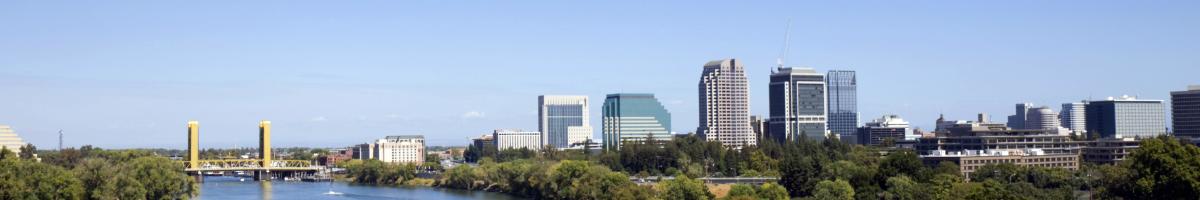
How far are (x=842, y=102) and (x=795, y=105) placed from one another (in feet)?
52.5

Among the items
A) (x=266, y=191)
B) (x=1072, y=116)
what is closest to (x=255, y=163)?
(x=266, y=191)

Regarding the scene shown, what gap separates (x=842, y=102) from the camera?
170 metres

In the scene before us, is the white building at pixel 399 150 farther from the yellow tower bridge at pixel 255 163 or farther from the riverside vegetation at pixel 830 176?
the riverside vegetation at pixel 830 176

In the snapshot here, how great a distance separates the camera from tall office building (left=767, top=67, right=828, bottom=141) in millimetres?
155750

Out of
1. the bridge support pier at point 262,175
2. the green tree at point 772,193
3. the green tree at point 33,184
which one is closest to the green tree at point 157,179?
the green tree at point 33,184

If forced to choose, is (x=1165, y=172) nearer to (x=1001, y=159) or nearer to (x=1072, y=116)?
(x=1001, y=159)

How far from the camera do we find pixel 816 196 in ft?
177

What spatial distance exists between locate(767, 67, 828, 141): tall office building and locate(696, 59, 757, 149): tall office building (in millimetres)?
6843

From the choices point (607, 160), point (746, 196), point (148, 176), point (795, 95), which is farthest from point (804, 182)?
point (795, 95)

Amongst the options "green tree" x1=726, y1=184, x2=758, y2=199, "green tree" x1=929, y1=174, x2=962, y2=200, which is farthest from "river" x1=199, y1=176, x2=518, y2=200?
"green tree" x1=929, y1=174, x2=962, y2=200

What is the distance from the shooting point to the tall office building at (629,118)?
169375 mm

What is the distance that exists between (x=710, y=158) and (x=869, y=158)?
14.7 metres

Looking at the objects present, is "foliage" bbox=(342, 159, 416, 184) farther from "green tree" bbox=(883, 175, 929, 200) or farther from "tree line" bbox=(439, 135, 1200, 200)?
"green tree" bbox=(883, 175, 929, 200)

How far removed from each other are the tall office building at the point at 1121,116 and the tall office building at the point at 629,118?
4786 centimetres
